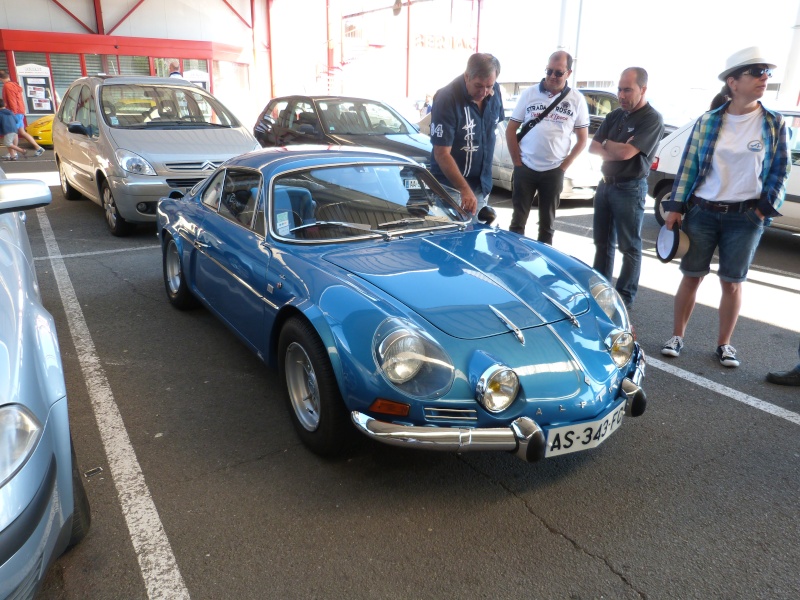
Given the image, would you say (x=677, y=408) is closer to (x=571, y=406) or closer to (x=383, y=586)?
(x=571, y=406)

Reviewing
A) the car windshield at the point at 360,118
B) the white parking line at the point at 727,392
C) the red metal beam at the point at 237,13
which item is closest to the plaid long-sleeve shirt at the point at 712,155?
the white parking line at the point at 727,392

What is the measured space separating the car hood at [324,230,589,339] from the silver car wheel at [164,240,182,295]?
6.59ft

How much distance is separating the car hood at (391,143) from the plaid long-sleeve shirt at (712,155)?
15.3 feet

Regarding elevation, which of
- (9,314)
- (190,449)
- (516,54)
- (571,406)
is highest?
(516,54)

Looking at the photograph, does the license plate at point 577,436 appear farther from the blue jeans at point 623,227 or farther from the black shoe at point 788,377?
the blue jeans at point 623,227

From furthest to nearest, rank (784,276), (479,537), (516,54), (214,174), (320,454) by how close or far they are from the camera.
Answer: (516,54) → (784,276) → (214,174) → (320,454) → (479,537)

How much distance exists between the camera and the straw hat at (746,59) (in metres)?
3.38

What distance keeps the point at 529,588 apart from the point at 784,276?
537cm

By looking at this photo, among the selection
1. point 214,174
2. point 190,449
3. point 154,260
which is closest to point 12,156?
point 154,260

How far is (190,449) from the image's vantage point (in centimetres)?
296

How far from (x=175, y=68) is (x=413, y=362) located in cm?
2056

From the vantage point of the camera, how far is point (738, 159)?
143 inches

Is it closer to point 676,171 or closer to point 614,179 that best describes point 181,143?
point 614,179

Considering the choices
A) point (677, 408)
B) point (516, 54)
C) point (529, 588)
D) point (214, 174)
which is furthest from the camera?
point (516, 54)
